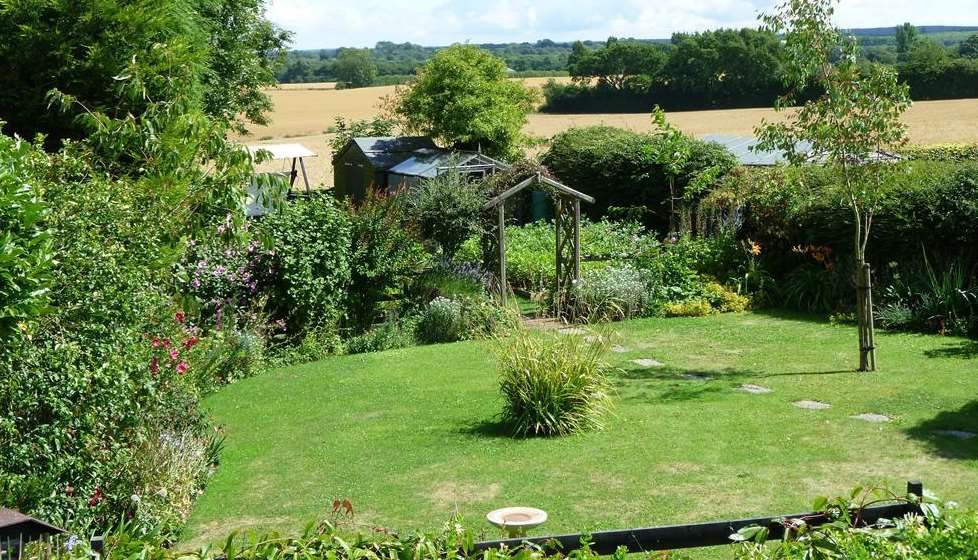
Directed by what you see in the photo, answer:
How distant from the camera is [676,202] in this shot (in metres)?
21.0

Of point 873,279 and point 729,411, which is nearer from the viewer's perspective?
point 729,411

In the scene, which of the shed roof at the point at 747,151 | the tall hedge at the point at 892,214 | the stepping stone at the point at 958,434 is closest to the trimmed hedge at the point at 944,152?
the shed roof at the point at 747,151

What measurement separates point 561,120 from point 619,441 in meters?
40.3

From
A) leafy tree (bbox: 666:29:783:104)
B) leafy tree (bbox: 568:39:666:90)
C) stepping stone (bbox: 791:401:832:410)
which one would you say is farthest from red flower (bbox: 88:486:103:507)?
leafy tree (bbox: 568:39:666:90)

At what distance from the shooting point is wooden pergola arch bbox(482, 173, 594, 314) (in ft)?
50.2

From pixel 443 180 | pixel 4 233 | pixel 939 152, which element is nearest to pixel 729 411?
pixel 4 233

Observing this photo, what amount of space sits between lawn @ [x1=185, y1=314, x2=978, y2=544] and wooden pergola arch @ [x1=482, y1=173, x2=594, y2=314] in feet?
8.83

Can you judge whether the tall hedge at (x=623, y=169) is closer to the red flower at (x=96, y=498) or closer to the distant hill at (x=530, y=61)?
the red flower at (x=96, y=498)

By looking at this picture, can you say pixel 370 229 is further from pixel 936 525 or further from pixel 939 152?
pixel 939 152

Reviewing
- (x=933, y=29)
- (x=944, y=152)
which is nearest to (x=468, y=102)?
(x=944, y=152)

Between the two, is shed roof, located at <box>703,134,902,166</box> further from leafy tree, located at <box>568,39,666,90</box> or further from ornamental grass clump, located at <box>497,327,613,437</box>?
leafy tree, located at <box>568,39,666,90</box>

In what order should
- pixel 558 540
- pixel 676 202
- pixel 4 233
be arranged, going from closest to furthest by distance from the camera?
pixel 558 540 < pixel 4 233 < pixel 676 202

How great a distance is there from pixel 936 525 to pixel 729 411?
567 cm

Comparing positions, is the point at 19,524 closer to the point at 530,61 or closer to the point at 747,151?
the point at 747,151
